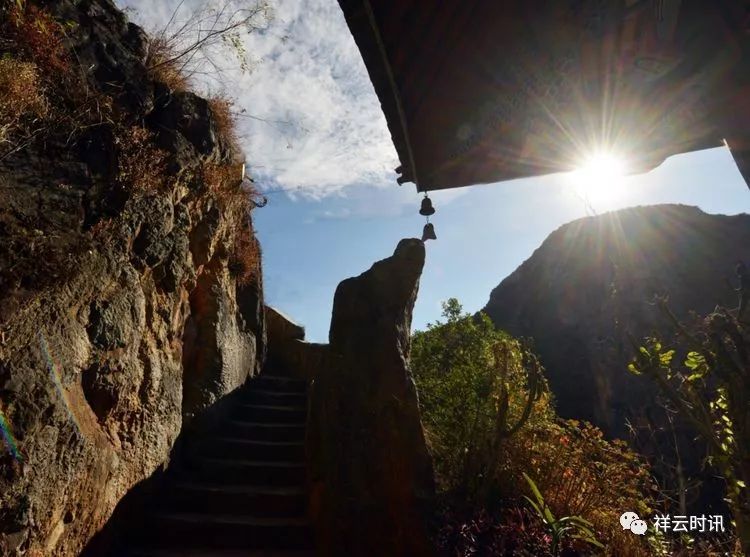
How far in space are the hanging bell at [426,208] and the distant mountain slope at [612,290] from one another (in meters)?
19.0

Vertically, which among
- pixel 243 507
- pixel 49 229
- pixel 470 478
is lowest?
pixel 243 507

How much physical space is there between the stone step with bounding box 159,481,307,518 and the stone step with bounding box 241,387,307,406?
2.24 metres

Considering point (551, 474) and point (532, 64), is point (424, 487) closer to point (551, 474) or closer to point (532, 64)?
point (551, 474)

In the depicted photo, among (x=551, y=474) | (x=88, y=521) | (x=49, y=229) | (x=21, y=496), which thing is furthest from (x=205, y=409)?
(x=551, y=474)

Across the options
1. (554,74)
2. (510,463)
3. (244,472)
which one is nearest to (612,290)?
(510,463)

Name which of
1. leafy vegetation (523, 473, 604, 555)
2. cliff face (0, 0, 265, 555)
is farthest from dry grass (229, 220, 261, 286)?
leafy vegetation (523, 473, 604, 555)

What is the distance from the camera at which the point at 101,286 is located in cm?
351

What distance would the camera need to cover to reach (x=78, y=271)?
3211 millimetres

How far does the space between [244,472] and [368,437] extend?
191cm

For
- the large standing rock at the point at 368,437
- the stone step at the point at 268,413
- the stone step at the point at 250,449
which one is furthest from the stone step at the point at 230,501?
the stone step at the point at 268,413

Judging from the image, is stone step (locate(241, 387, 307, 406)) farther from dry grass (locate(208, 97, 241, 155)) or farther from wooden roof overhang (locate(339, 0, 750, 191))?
wooden roof overhang (locate(339, 0, 750, 191))

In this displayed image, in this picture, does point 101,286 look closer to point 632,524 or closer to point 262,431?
point 262,431

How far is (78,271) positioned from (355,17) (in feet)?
10.3

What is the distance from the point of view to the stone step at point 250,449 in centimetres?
520
